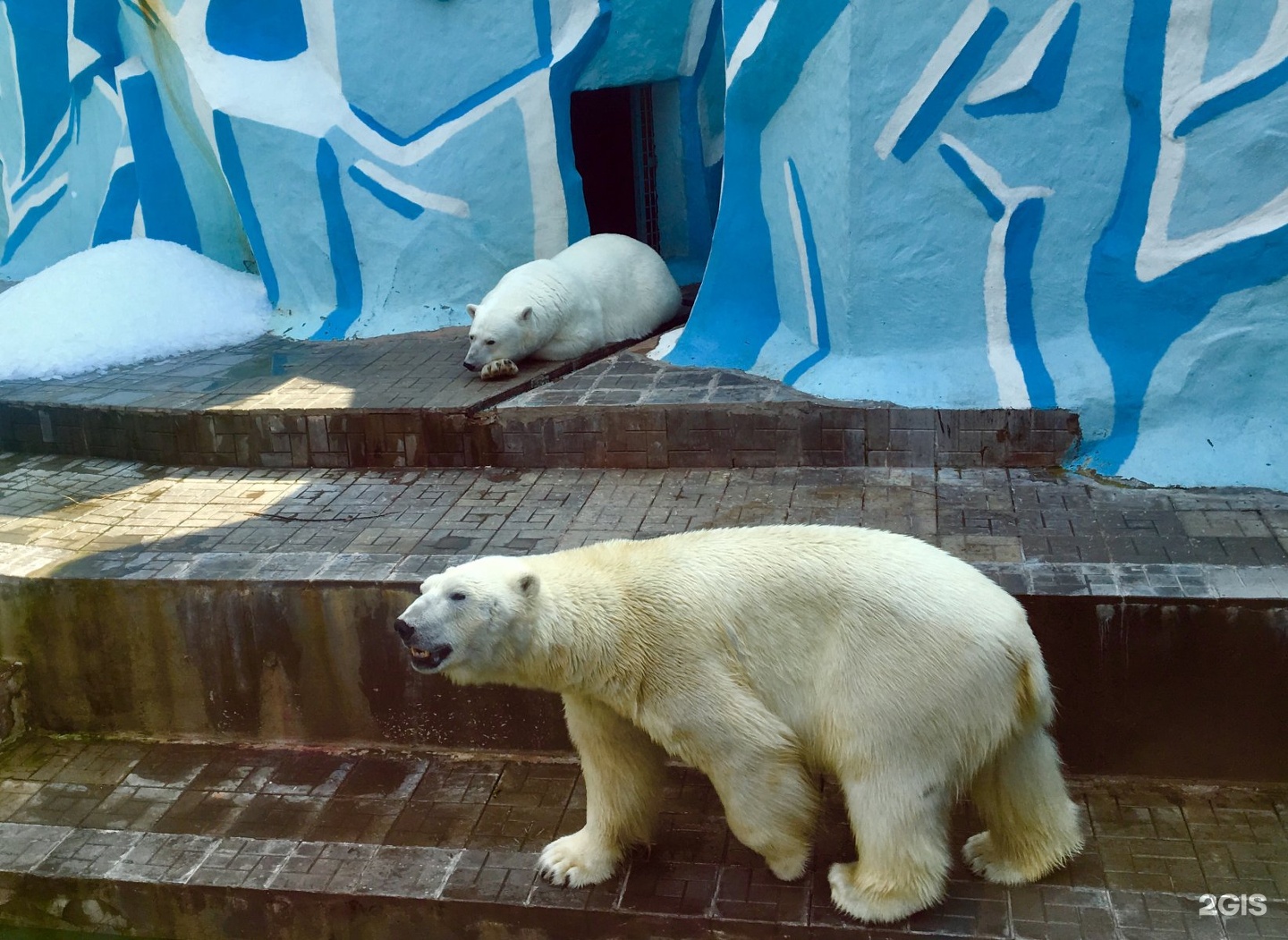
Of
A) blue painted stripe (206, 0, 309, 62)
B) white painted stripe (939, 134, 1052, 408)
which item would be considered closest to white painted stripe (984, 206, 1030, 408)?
white painted stripe (939, 134, 1052, 408)

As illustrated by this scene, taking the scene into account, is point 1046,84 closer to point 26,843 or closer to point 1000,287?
point 1000,287

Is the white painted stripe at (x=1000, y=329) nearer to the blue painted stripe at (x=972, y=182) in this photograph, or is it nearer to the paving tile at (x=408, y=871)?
the blue painted stripe at (x=972, y=182)

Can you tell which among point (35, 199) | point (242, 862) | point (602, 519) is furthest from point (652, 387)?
point (35, 199)

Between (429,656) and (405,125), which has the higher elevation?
(405,125)

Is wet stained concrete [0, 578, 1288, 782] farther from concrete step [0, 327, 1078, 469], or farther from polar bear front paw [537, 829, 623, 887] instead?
concrete step [0, 327, 1078, 469]

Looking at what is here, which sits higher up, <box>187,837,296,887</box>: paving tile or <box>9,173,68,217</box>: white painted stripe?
<box>9,173,68,217</box>: white painted stripe

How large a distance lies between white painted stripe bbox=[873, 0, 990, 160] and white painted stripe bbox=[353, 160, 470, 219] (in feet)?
11.1

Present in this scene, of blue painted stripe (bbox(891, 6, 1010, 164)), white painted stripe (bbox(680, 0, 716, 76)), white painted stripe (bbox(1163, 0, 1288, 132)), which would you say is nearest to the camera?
white painted stripe (bbox(1163, 0, 1288, 132))

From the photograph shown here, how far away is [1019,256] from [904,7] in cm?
126

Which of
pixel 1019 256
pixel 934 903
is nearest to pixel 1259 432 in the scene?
pixel 1019 256

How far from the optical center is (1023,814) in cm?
370

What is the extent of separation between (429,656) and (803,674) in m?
1.05

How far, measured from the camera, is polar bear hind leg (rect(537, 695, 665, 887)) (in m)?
3.80

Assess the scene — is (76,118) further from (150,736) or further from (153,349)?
(150,736)
